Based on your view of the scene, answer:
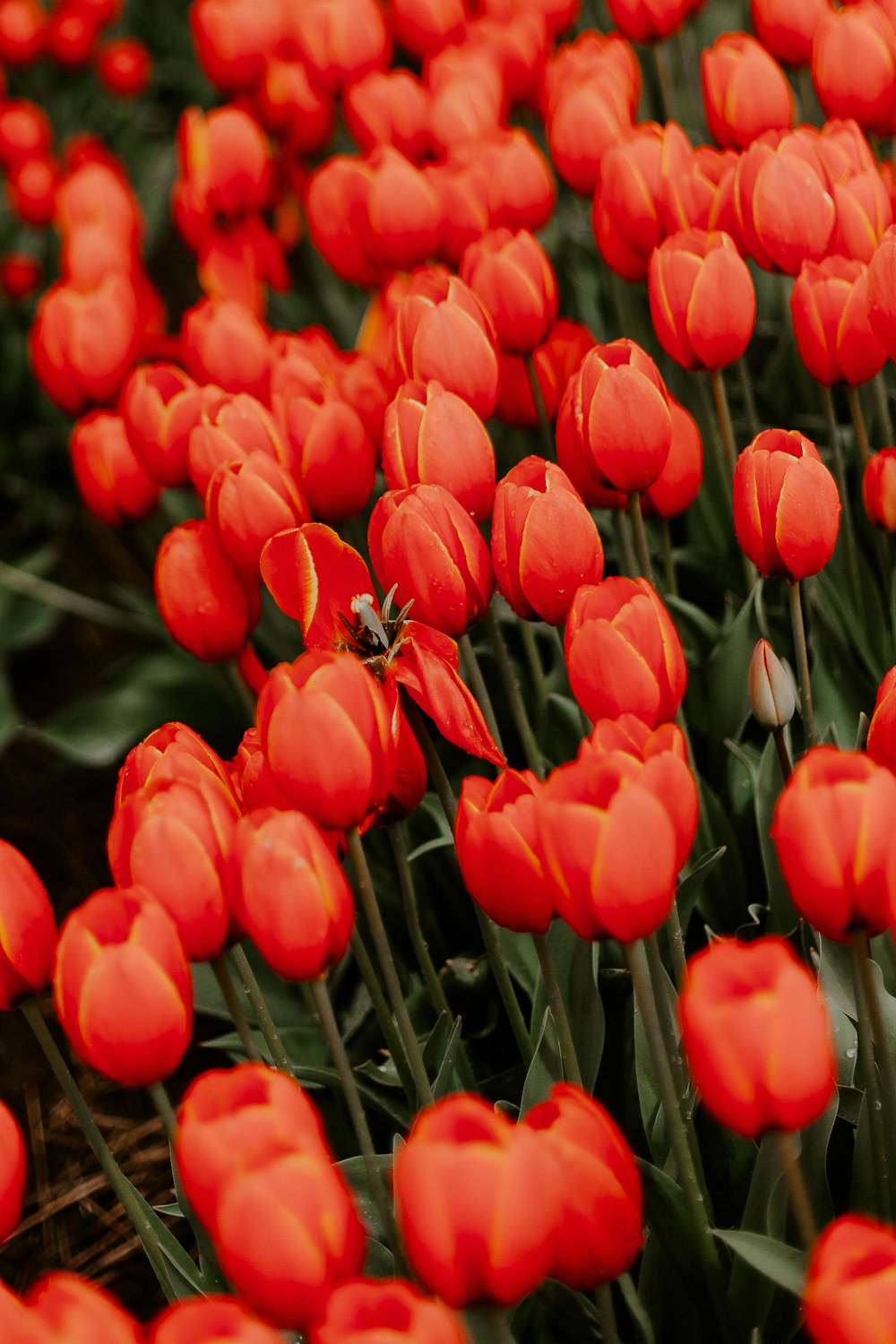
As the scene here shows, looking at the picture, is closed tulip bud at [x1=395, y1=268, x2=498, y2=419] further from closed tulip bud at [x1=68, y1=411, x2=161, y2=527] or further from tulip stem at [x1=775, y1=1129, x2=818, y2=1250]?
tulip stem at [x1=775, y1=1129, x2=818, y2=1250]

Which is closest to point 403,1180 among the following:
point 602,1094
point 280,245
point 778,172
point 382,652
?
point 382,652

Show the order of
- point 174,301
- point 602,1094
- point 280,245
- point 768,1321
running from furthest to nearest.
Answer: point 174,301 < point 280,245 < point 602,1094 < point 768,1321

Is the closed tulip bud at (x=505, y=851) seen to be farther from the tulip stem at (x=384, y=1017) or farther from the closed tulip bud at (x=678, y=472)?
the closed tulip bud at (x=678, y=472)

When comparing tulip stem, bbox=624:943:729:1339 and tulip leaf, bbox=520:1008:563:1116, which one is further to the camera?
tulip leaf, bbox=520:1008:563:1116

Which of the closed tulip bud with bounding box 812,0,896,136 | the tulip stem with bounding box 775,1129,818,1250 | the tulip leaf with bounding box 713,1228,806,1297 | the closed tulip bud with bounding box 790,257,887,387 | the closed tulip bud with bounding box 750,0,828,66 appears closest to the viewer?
the tulip stem with bounding box 775,1129,818,1250

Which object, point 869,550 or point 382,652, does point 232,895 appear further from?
point 869,550

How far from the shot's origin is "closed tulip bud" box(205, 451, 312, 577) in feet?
3.61

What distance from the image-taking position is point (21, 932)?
2.72 feet

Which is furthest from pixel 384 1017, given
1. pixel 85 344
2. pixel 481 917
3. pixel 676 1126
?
pixel 85 344

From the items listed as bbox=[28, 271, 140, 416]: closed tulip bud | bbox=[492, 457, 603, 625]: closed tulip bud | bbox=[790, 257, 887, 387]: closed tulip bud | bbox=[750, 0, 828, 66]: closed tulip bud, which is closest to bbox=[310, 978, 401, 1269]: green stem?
bbox=[492, 457, 603, 625]: closed tulip bud

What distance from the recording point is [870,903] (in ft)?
2.26

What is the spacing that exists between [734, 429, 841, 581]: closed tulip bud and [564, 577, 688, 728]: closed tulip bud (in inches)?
6.6

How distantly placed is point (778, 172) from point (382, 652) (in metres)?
0.57

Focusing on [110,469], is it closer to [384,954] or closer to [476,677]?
[476,677]
